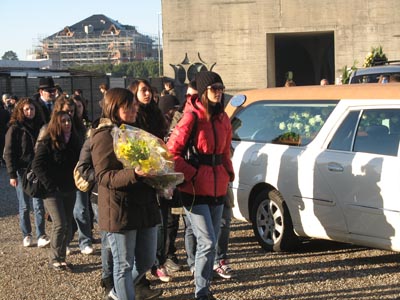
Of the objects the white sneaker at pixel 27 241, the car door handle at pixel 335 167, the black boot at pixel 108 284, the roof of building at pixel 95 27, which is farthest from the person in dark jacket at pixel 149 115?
the roof of building at pixel 95 27

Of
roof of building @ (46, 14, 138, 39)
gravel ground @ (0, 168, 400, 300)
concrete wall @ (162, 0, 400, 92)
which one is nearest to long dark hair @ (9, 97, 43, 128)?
gravel ground @ (0, 168, 400, 300)

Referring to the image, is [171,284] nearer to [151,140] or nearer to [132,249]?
[132,249]

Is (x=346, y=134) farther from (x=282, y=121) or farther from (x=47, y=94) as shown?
(x=47, y=94)

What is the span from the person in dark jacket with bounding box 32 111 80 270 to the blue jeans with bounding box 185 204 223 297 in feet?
5.91

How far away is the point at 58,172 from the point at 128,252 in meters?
2.28

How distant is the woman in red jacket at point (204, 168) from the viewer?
5289 mm

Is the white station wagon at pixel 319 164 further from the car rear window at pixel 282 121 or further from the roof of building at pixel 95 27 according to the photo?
the roof of building at pixel 95 27

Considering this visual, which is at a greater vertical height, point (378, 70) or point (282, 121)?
point (378, 70)

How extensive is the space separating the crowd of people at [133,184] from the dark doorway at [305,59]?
35.1 meters

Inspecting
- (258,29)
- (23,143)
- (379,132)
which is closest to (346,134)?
(379,132)

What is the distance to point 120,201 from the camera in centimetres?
454

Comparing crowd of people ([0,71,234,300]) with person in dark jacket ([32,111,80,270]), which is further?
person in dark jacket ([32,111,80,270])

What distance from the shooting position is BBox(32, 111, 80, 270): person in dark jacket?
6617 mm

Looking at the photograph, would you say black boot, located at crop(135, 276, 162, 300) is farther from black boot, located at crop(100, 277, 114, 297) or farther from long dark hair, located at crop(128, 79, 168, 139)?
long dark hair, located at crop(128, 79, 168, 139)
